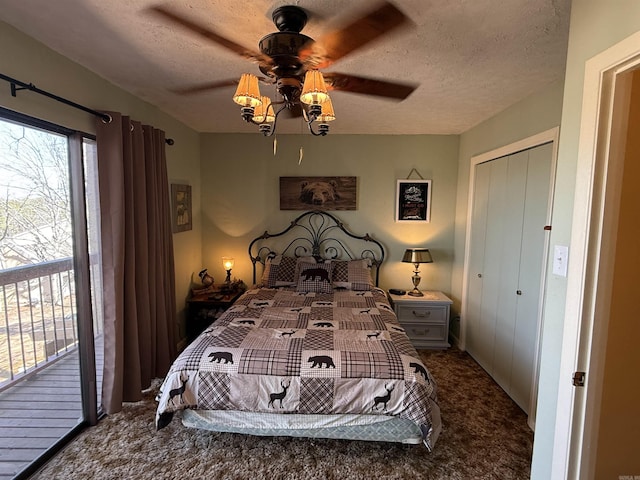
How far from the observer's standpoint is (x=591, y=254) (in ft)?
3.65

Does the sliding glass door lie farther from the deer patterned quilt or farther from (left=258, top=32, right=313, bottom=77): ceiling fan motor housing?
(left=258, top=32, right=313, bottom=77): ceiling fan motor housing

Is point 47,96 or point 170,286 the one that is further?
point 170,286

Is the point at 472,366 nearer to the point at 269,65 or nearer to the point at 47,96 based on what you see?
the point at 269,65

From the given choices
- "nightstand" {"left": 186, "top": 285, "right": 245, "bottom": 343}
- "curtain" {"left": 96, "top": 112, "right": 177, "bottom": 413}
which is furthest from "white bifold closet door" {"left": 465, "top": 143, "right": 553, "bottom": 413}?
"curtain" {"left": 96, "top": 112, "right": 177, "bottom": 413}

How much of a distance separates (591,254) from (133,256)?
2.67 metres

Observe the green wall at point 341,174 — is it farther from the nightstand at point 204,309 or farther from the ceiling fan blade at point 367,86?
the ceiling fan blade at point 367,86

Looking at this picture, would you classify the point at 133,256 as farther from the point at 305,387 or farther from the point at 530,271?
the point at 530,271

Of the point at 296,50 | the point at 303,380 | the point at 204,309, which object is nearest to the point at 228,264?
the point at 204,309

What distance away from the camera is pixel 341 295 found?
11.0 feet

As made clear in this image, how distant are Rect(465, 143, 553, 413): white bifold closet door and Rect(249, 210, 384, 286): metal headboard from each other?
118 centimetres

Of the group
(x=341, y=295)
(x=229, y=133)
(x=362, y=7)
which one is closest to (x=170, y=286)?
(x=341, y=295)

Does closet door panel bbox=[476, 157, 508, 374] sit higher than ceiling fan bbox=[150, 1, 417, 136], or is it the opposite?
ceiling fan bbox=[150, 1, 417, 136]

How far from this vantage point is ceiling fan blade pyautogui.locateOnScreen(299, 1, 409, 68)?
149 cm

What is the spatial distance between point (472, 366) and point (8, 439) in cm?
373
